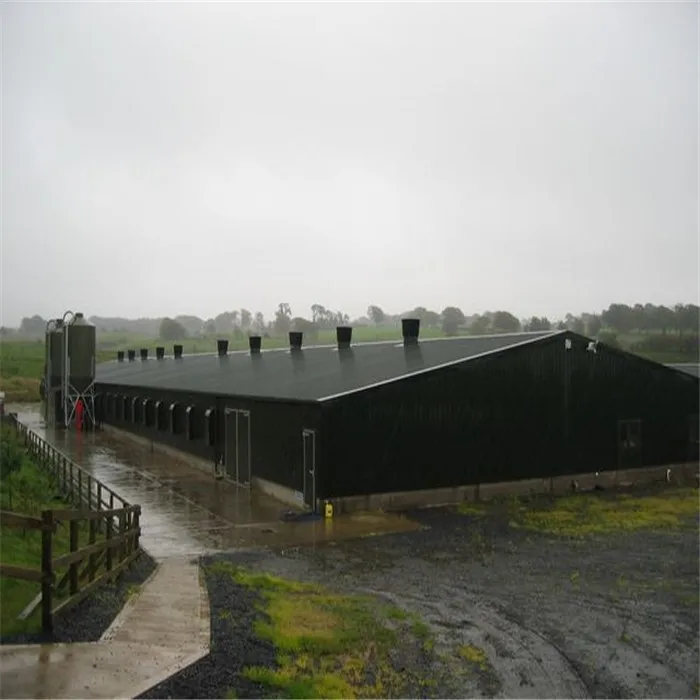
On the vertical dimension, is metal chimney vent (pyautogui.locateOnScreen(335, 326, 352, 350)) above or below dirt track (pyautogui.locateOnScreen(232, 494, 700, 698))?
above

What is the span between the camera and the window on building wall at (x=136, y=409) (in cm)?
3285

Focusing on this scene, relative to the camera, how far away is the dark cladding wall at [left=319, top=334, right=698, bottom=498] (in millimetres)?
17500

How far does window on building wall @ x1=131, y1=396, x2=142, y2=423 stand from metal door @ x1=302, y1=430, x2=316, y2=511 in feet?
55.9

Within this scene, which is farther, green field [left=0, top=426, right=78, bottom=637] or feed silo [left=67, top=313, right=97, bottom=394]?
feed silo [left=67, top=313, right=97, bottom=394]

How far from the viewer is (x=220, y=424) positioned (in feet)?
77.4

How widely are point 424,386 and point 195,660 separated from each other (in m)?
12.3

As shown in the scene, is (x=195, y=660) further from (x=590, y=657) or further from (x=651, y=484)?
(x=651, y=484)

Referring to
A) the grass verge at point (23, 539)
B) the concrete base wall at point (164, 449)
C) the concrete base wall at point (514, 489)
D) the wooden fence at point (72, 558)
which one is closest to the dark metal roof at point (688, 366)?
the concrete base wall at point (514, 489)

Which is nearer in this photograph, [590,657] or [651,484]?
[590,657]

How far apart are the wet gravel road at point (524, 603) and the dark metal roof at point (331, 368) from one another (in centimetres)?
467

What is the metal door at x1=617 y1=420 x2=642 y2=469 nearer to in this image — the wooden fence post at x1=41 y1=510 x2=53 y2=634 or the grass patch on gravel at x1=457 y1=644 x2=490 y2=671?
the grass patch on gravel at x1=457 y1=644 x2=490 y2=671

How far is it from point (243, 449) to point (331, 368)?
3764 millimetres

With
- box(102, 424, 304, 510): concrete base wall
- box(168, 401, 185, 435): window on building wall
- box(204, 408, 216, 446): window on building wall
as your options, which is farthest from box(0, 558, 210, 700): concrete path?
box(168, 401, 185, 435): window on building wall

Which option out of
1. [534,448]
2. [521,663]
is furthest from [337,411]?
[521,663]
